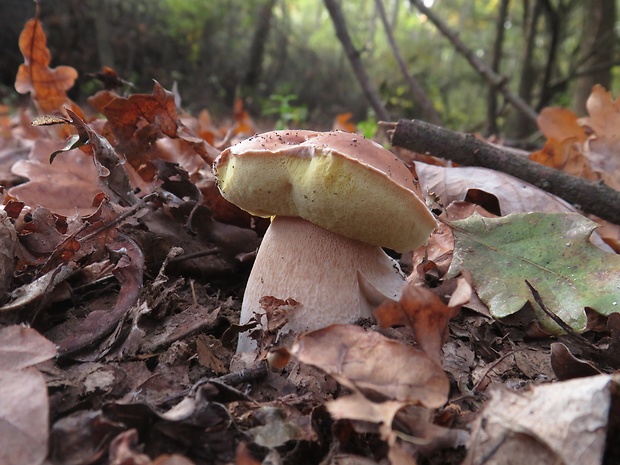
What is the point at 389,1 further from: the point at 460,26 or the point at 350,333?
the point at 350,333

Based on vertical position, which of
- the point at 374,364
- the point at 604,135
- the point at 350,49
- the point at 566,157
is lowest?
the point at 566,157

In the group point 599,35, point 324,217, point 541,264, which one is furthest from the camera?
point 599,35

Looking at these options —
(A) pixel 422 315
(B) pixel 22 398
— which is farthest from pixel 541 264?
(B) pixel 22 398

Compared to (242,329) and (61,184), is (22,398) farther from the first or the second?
(61,184)

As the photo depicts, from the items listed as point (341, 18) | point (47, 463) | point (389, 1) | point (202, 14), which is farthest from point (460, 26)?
point (47, 463)

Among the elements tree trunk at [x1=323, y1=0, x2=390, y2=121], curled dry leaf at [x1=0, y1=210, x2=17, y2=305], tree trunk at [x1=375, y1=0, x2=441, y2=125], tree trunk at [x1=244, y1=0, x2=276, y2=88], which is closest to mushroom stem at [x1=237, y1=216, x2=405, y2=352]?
curled dry leaf at [x1=0, y1=210, x2=17, y2=305]

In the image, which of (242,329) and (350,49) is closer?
(242,329)

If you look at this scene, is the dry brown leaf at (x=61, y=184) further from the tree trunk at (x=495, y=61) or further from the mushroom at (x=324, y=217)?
the tree trunk at (x=495, y=61)
